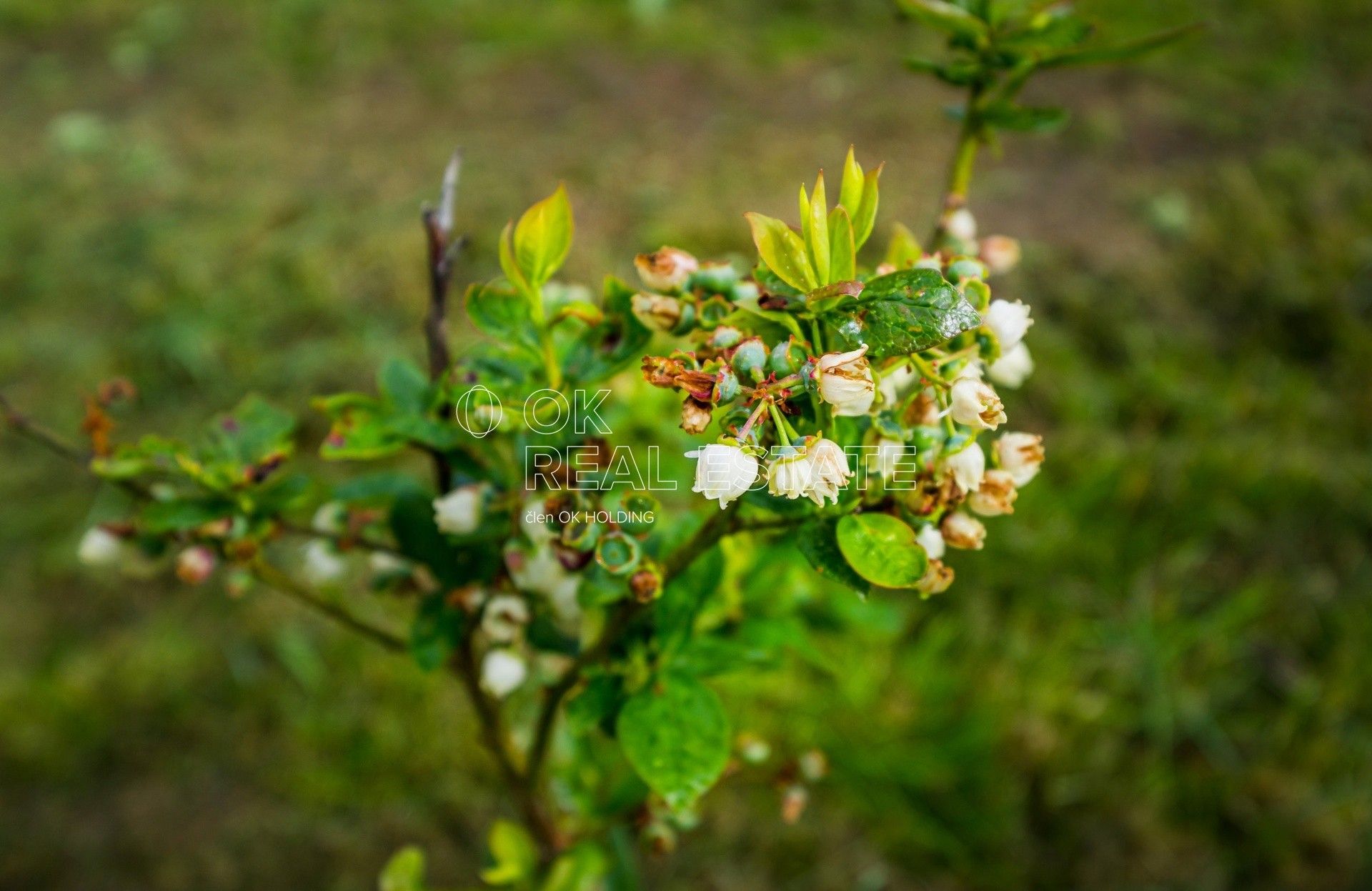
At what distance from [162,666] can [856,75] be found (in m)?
2.25

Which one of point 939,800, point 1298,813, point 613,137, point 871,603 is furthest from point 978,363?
point 613,137

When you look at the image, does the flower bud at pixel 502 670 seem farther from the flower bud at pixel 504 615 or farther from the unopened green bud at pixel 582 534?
the unopened green bud at pixel 582 534

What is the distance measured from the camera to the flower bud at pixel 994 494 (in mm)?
566

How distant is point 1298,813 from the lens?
56.6 inches

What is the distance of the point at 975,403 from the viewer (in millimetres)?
505

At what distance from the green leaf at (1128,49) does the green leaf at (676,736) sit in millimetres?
475

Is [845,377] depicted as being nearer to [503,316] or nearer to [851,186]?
[851,186]

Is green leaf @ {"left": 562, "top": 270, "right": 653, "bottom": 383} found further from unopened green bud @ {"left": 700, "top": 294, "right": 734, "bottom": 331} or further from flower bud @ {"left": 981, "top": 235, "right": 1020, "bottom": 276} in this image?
flower bud @ {"left": 981, "top": 235, "right": 1020, "bottom": 276}

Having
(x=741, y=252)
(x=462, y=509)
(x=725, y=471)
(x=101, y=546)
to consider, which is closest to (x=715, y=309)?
(x=725, y=471)

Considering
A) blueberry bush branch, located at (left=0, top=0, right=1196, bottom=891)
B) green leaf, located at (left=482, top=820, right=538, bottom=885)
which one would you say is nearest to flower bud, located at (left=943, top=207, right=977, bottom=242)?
blueberry bush branch, located at (left=0, top=0, right=1196, bottom=891)

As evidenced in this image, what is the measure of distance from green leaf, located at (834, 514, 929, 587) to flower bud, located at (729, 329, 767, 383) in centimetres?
10

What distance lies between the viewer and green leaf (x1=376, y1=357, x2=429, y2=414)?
726 mm

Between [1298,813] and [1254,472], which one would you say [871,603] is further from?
[1254,472]

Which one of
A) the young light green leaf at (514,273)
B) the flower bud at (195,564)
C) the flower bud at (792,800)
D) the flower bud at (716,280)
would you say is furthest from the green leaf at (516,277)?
the flower bud at (792,800)
